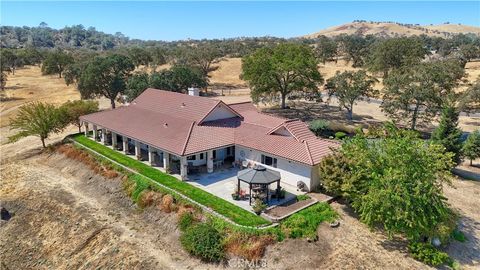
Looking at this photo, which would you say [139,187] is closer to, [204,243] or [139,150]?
[139,150]

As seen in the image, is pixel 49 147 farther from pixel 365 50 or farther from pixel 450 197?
pixel 365 50

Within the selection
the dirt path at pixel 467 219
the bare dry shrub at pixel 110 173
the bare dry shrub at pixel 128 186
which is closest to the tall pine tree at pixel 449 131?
the dirt path at pixel 467 219

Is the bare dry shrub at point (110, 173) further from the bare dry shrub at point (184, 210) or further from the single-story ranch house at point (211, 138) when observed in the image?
the bare dry shrub at point (184, 210)

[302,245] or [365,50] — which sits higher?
[365,50]

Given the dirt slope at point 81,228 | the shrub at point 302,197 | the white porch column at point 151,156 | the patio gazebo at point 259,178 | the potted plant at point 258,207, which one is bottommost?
the dirt slope at point 81,228

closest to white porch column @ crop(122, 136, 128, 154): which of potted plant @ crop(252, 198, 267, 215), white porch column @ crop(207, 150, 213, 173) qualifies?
white porch column @ crop(207, 150, 213, 173)

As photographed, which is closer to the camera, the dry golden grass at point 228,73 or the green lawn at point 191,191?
the green lawn at point 191,191

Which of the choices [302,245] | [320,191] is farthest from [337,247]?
[320,191]
